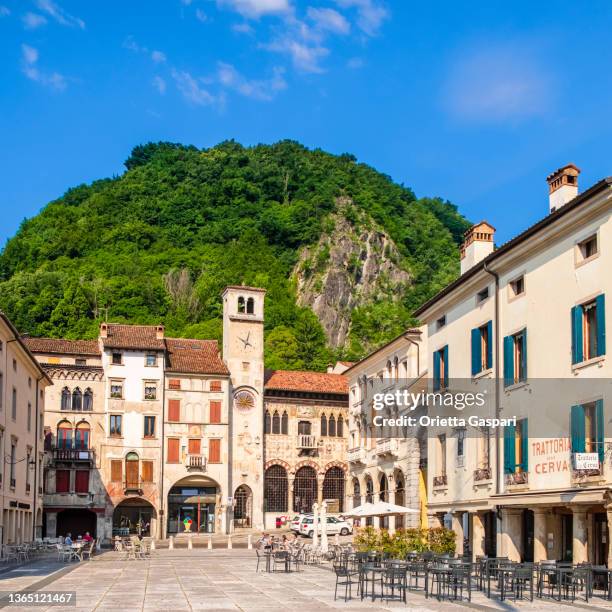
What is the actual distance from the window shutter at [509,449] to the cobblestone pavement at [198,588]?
6.30 meters

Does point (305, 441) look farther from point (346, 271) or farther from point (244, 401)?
point (346, 271)

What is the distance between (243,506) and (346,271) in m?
60.9

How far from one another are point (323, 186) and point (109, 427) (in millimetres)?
77666

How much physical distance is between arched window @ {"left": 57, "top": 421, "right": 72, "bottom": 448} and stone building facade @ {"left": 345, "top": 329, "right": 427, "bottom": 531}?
756 inches

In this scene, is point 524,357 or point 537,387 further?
point 524,357

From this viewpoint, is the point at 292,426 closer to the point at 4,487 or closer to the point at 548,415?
the point at 4,487

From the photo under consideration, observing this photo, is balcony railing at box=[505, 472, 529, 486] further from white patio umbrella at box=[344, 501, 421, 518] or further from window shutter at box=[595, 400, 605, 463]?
white patio umbrella at box=[344, 501, 421, 518]

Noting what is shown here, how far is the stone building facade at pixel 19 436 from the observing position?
40.4 meters

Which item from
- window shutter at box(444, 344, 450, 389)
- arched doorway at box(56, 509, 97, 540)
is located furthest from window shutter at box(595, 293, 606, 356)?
arched doorway at box(56, 509, 97, 540)

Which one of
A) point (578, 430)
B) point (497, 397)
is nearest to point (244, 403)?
point (497, 397)

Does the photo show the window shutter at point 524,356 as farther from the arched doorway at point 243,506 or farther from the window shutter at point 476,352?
the arched doorway at point 243,506

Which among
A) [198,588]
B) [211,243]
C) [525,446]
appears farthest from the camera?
[211,243]

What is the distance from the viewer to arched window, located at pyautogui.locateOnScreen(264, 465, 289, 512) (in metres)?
70.1

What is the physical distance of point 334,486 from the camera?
7281cm
